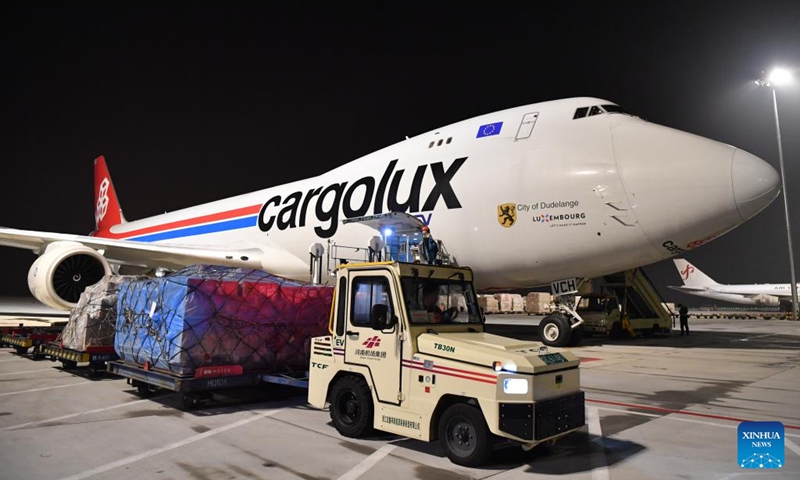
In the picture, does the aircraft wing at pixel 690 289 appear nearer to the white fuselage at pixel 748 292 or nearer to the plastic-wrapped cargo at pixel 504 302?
the white fuselage at pixel 748 292

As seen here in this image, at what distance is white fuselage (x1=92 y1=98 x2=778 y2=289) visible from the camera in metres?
10.9

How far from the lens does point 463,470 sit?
4949mm

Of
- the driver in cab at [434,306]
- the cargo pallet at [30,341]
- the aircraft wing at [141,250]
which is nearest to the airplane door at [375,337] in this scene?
the driver in cab at [434,306]

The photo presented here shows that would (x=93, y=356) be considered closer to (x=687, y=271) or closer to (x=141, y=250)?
(x=141, y=250)

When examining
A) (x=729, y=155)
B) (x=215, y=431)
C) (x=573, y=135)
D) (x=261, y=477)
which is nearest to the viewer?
(x=261, y=477)

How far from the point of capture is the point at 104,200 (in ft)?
113

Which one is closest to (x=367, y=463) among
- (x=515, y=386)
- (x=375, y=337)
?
(x=375, y=337)

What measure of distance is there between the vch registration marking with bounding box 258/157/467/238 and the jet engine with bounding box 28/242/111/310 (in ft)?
18.5

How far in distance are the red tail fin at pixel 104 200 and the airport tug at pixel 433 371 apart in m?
32.3

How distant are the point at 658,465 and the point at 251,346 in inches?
238

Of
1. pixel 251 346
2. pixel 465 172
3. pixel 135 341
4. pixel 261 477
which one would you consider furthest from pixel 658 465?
pixel 465 172

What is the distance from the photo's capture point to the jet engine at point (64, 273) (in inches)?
627

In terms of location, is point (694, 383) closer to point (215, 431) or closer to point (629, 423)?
point (629, 423)

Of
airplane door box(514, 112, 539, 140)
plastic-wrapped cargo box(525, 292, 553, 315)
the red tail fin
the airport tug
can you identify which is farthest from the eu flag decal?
plastic-wrapped cargo box(525, 292, 553, 315)
